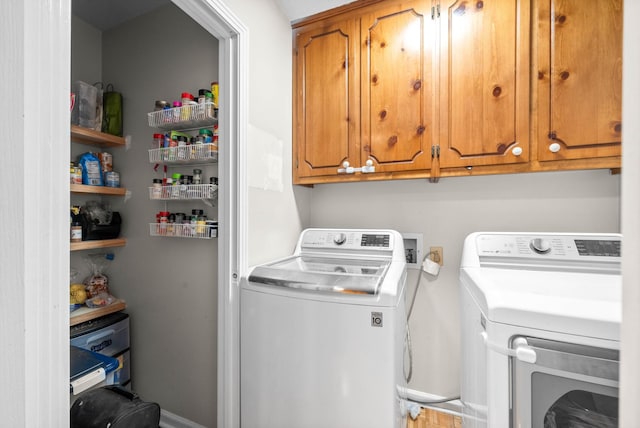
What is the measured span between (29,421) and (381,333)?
953mm

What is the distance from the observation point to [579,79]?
117cm

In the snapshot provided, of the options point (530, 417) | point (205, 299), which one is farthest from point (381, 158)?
point (205, 299)

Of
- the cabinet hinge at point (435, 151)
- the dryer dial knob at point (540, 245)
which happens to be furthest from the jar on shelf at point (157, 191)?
the dryer dial knob at point (540, 245)

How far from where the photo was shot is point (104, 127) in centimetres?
188

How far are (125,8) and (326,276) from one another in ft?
7.28

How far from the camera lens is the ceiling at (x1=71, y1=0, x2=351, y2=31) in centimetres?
159

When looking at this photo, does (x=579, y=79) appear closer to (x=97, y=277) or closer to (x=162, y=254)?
(x=162, y=254)

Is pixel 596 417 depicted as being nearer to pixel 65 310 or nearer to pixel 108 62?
pixel 65 310

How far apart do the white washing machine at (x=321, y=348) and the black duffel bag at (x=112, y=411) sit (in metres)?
0.40

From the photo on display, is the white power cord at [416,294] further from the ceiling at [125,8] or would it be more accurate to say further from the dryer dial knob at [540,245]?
the ceiling at [125,8]

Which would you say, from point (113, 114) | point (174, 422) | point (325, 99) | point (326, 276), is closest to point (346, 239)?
point (326, 276)

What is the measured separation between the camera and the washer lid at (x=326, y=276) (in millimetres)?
1041

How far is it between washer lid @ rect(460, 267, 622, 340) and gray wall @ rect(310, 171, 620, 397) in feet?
1.41

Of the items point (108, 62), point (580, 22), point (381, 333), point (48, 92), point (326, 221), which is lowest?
point (381, 333)
